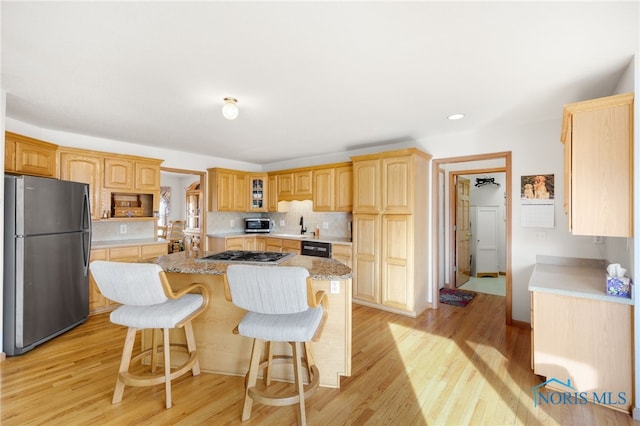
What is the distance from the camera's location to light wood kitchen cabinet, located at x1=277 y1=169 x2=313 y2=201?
527cm

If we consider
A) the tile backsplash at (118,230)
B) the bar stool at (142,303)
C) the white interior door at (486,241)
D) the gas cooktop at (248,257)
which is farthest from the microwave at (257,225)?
the white interior door at (486,241)

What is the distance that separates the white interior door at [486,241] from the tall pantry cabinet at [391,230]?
2.70 metres

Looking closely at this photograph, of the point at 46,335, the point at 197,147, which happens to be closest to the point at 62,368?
the point at 46,335

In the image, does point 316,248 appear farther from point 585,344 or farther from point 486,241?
point 486,241

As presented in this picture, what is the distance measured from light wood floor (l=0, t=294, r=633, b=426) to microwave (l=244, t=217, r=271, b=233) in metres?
2.97

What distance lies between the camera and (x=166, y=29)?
1.70 metres

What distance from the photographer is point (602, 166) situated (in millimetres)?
2027

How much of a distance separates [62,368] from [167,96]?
259 centimetres

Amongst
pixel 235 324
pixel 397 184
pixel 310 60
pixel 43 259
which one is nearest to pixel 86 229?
pixel 43 259

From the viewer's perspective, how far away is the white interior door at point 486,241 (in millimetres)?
6137

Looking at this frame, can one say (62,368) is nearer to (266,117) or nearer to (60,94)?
(60,94)

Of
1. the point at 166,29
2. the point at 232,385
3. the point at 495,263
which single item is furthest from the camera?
the point at 495,263

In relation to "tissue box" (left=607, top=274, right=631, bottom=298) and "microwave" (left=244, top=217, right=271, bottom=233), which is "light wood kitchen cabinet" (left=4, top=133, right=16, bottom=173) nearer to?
"microwave" (left=244, top=217, right=271, bottom=233)

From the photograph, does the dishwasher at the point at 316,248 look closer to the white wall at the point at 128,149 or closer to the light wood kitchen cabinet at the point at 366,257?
the light wood kitchen cabinet at the point at 366,257
